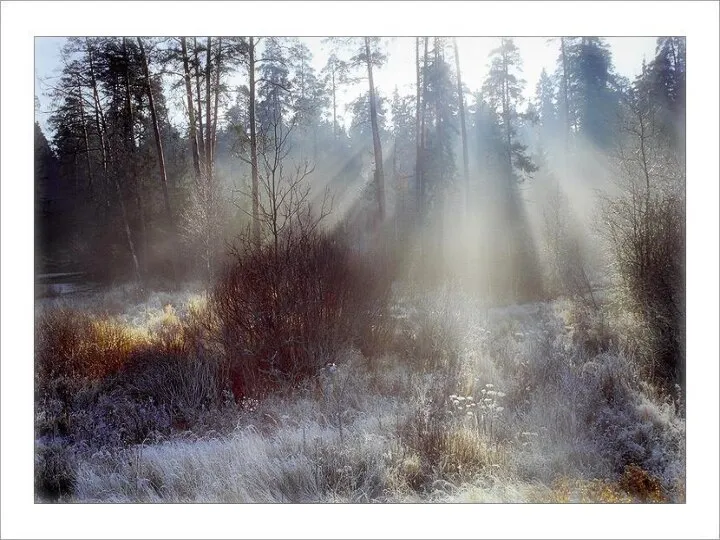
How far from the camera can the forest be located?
3.08 m

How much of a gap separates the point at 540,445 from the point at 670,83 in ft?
9.97

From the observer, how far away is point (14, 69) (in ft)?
10.9

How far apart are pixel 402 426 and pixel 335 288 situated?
1.31 meters

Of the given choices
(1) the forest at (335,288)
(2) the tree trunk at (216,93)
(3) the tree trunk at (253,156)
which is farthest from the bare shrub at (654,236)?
(2) the tree trunk at (216,93)

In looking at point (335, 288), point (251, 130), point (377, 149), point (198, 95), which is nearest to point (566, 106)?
point (377, 149)

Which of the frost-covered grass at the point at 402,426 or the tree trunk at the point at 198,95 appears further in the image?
the tree trunk at the point at 198,95

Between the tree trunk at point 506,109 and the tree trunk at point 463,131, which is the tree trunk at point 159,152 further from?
the tree trunk at point 506,109

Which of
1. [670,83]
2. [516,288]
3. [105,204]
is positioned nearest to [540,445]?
[516,288]

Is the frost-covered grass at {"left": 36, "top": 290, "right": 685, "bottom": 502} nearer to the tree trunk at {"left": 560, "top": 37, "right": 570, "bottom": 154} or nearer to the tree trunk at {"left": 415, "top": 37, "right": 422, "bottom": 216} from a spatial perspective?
the tree trunk at {"left": 415, "top": 37, "right": 422, "bottom": 216}

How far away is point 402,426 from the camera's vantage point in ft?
10.4

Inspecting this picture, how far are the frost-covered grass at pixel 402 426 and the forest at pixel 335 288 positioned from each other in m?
0.02

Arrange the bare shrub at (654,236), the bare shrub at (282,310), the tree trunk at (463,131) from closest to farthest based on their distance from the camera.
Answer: the bare shrub at (654,236) → the tree trunk at (463,131) → the bare shrub at (282,310)

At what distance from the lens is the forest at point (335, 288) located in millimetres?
3084

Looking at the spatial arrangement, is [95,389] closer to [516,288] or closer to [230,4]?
[230,4]
